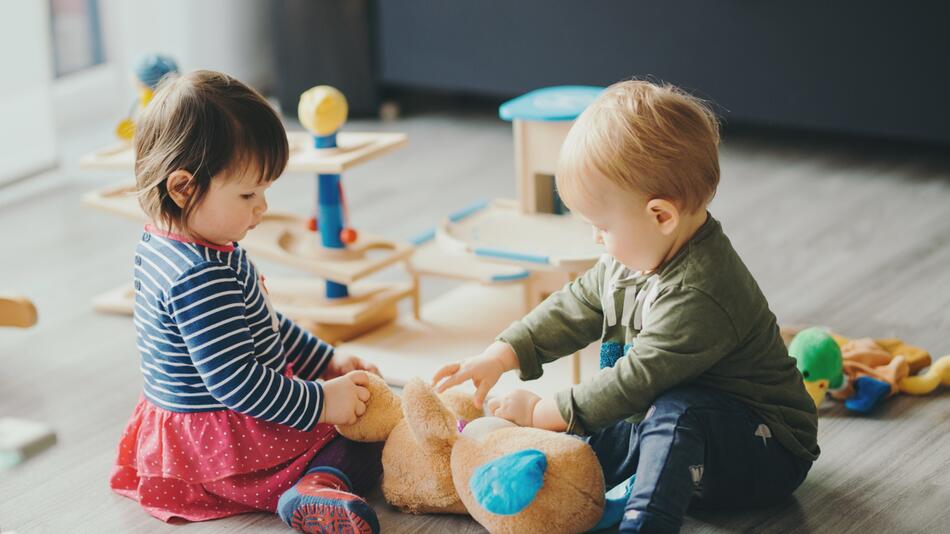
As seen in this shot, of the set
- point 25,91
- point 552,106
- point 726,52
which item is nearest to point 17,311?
point 552,106

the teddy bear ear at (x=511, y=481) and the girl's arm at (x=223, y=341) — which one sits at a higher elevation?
the girl's arm at (x=223, y=341)

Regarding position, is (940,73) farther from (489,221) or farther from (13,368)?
(13,368)

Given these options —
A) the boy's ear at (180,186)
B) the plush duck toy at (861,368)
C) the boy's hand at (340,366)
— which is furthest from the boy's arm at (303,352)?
the plush duck toy at (861,368)

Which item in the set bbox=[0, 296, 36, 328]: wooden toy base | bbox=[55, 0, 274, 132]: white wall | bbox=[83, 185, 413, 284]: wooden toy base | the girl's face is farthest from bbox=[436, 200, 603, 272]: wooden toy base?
bbox=[55, 0, 274, 132]: white wall

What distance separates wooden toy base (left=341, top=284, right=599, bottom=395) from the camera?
155 cm

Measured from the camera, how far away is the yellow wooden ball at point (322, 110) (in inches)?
63.6

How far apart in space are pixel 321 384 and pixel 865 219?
1215mm

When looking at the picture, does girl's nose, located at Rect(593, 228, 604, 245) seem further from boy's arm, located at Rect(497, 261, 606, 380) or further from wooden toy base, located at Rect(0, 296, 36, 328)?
wooden toy base, located at Rect(0, 296, 36, 328)

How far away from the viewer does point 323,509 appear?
1164mm

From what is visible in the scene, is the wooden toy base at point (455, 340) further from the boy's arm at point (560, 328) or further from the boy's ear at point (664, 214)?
the boy's ear at point (664, 214)

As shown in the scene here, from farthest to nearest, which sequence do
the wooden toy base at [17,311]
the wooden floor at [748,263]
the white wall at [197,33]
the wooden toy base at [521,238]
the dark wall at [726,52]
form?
the white wall at [197,33] → the dark wall at [726,52] → the wooden toy base at [521,238] → the wooden floor at [748,263] → the wooden toy base at [17,311]

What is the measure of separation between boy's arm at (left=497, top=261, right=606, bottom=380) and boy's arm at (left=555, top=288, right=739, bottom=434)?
0.11 meters

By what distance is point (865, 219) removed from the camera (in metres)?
2.10

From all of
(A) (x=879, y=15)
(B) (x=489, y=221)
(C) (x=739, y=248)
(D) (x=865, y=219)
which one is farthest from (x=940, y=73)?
(B) (x=489, y=221)
